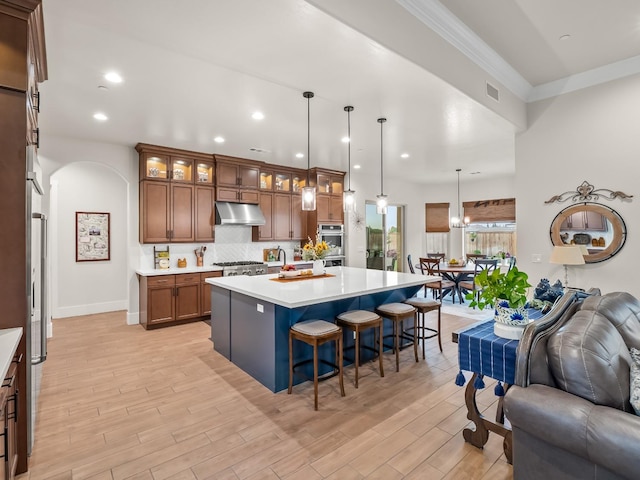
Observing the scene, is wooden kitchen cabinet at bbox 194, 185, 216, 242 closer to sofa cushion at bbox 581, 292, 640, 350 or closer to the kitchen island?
the kitchen island

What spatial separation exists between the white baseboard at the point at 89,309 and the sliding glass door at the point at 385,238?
18.1 ft

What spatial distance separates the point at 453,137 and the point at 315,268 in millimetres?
2887

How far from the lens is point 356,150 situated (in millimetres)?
5785

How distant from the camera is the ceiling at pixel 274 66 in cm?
225

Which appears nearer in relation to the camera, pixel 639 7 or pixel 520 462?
pixel 520 462

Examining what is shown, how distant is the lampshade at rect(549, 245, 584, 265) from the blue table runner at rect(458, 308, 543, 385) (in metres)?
2.17

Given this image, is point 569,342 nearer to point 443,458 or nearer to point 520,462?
point 520,462

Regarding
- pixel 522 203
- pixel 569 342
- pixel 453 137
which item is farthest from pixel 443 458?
pixel 453 137

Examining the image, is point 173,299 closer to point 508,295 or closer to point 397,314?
point 397,314

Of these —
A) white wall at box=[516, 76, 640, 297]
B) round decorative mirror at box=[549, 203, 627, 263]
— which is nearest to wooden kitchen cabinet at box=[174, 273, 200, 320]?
white wall at box=[516, 76, 640, 297]

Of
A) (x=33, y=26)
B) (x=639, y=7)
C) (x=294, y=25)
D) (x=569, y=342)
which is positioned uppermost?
(x=639, y=7)

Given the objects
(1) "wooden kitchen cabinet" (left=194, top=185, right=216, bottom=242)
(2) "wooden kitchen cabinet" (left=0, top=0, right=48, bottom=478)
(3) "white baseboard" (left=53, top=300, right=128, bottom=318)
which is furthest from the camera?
(3) "white baseboard" (left=53, top=300, right=128, bottom=318)

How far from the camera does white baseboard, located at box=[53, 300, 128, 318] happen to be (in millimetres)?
5890

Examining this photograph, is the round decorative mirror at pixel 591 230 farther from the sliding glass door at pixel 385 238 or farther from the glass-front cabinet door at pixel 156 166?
the glass-front cabinet door at pixel 156 166
